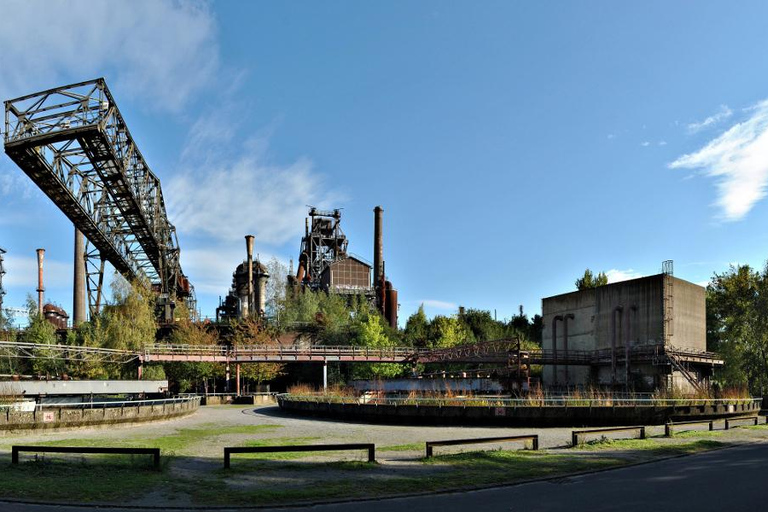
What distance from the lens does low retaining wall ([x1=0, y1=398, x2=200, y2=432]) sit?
2611cm

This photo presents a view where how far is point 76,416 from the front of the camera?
93.3ft

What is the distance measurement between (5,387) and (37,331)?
31.7 meters

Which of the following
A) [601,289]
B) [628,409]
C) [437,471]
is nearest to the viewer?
[437,471]

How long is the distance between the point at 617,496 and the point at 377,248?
9703cm

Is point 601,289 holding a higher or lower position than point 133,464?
higher

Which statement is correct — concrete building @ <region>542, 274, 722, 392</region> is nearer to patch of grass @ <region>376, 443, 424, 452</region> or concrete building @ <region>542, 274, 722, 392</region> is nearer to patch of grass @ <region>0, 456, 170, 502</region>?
patch of grass @ <region>376, 443, 424, 452</region>

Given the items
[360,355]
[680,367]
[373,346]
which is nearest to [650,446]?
[680,367]

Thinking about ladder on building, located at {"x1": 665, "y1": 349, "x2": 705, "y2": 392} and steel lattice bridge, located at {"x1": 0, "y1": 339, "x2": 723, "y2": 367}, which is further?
steel lattice bridge, located at {"x1": 0, "y1": 339, "x2": 723, "y2": 367}

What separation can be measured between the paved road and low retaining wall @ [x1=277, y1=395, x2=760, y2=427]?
538 inches

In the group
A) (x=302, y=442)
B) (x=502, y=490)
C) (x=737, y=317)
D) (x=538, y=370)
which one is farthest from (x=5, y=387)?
(x=737, y=317)

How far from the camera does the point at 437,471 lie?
51.2 ft

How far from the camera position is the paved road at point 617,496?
460 inches

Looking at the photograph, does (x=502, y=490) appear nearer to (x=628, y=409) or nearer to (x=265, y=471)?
(x=265, y=471)

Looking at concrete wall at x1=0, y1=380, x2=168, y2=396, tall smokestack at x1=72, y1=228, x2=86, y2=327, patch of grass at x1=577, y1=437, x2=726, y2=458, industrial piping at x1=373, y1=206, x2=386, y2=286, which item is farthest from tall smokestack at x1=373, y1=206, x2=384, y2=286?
patch of grass at x1=577, y1=437, x2=726, y2=458
